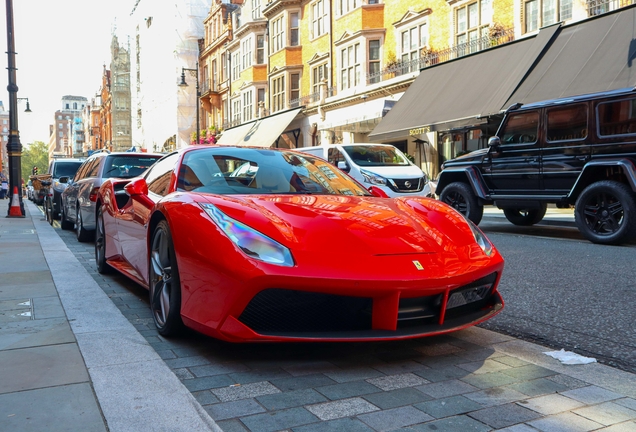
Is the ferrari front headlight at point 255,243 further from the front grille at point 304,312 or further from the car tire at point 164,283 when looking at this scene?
the car tire at point 164,283

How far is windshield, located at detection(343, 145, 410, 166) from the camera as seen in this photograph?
51.3ft

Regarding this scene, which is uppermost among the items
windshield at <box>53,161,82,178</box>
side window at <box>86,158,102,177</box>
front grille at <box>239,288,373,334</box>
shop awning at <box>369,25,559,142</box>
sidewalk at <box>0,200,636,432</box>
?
shop awning at <box>369,25,559,142</box>

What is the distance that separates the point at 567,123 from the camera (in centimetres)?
939

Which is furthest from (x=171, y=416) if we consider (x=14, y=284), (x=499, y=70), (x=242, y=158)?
(x=499, y=70)

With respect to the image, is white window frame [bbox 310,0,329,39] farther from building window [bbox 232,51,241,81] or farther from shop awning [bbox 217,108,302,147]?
building window [bbox 232,51,241,81]

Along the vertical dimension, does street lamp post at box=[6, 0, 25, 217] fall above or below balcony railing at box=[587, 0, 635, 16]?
below

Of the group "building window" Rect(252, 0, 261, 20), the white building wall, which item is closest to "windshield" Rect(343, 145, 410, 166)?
"building window" Rect(252, 0, 261, 20)

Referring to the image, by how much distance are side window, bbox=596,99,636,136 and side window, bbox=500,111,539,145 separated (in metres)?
1.04

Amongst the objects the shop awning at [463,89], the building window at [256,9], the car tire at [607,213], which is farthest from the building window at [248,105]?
the car tire at [607,213]

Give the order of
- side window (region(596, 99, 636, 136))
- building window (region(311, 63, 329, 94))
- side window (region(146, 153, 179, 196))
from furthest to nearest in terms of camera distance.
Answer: building window (region(311, 63, 329, 94)), side window (region(596, 99, 636, 136)), side window (region(146, 153, 179, 196))

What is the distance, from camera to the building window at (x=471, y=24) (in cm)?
2064

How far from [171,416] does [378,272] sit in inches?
46.8

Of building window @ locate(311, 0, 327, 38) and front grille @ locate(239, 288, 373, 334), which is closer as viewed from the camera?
front grille @ locate(239, 288, 373, 334)

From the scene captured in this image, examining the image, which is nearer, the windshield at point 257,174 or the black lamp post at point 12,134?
the windshield at point 257,174
